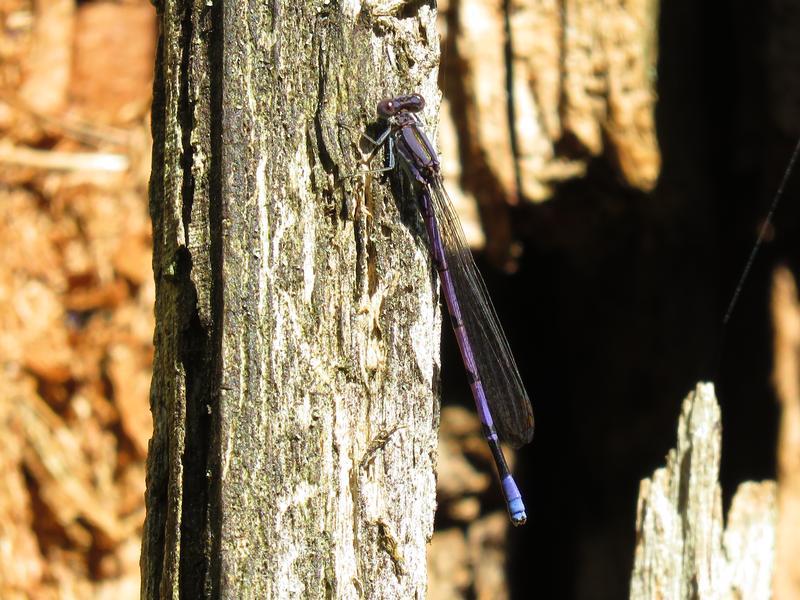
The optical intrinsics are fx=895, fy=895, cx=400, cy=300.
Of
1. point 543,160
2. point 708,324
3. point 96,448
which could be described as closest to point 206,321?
point 543,160

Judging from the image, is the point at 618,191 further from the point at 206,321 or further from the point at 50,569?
the point at 50,569

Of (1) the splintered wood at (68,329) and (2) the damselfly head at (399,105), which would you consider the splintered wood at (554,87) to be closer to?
(2) the damselfly head at (399,105)

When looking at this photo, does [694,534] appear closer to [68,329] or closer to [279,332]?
[279,332]

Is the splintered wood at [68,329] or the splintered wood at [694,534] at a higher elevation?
the splintered wood at [68,329]

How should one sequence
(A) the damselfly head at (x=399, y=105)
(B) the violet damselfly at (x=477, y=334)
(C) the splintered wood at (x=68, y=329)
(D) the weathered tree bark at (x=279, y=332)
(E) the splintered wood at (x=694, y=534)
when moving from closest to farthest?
1. (D) the weathered tree bark at (x=279, y=332)
2. (A) the damselfly head at (x=399, y=105)
3. (E) the splintered wood at (x=694, y=534)
4. (B) the violet damselfly at (x=477, y=334)
5. (C) the splintered wood at (x=68, y=329)

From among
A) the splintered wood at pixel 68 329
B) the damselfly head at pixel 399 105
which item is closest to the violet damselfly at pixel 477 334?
the damselfly head at pixel 399 105

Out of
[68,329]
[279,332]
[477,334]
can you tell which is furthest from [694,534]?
[68,329]
